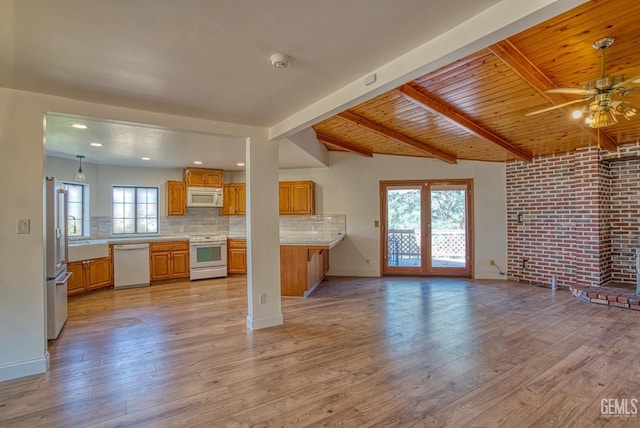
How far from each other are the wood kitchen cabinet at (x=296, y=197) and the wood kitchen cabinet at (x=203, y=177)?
1419 millimetres

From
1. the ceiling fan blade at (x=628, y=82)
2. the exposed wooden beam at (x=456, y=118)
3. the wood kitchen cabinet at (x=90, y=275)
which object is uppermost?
the exposed wooden beam at (x=456, y=118)

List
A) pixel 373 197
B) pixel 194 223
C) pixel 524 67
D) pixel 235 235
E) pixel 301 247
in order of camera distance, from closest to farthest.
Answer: pixel 524 67
pixel 301 247
pixel 373 197
pixel 194 223
pixel 235 235

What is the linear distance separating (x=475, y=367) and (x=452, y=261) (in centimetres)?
397

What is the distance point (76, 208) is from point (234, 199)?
112 inches

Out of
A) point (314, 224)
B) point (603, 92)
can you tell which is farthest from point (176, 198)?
point (603, 92)

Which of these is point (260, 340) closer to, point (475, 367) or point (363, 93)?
point (475, 367)

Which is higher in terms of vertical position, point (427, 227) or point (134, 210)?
point (134, 210)

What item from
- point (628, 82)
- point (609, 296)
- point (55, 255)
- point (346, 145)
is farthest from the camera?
point (346, 145)

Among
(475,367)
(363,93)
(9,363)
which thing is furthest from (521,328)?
(9,363)

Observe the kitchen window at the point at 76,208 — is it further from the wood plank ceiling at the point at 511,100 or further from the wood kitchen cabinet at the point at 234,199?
the wood plank ceiling at the point at 511,100

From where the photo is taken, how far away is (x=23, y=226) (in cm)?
254

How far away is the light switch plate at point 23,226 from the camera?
2.53 metres

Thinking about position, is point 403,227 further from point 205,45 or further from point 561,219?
point 205,45
